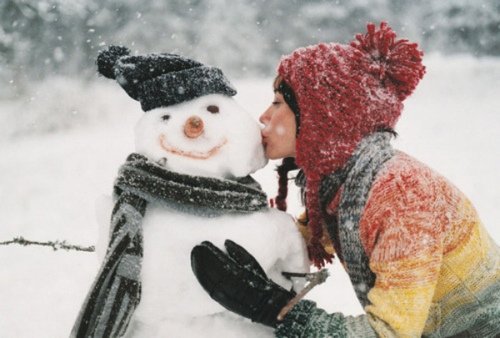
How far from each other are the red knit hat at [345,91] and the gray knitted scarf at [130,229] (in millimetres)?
216

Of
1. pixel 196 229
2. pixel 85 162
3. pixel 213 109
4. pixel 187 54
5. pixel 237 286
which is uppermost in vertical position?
pixel 187 54

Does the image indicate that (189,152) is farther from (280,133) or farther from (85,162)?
(85,162)

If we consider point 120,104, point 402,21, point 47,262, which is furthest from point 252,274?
point 402,21

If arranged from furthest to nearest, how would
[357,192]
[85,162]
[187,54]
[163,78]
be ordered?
[187,54] → [85,162] → [163,78] → [357,192]

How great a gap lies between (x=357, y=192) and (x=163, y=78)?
0.51 meters

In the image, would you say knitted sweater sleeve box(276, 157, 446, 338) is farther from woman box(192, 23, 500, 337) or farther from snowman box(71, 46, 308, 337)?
snowman box(71, 46, 308, 337)

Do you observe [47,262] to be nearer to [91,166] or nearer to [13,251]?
[13,251]

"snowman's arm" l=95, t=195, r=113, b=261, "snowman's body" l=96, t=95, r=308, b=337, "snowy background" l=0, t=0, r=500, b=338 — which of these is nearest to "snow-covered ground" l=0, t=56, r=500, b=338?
"snowy background" l=0, t=0, r=500, b=338

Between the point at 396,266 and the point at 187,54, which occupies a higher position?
the point at 187,54

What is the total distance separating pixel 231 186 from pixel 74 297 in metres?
1.41

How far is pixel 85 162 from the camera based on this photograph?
11.3 feet

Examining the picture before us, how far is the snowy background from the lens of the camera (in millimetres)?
3271

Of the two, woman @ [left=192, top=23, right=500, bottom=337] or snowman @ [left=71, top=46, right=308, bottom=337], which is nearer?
woman @ [left=192, top=23, right=500, bottom=337]

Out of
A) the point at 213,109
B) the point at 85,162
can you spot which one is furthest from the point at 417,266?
the point at 85,162
